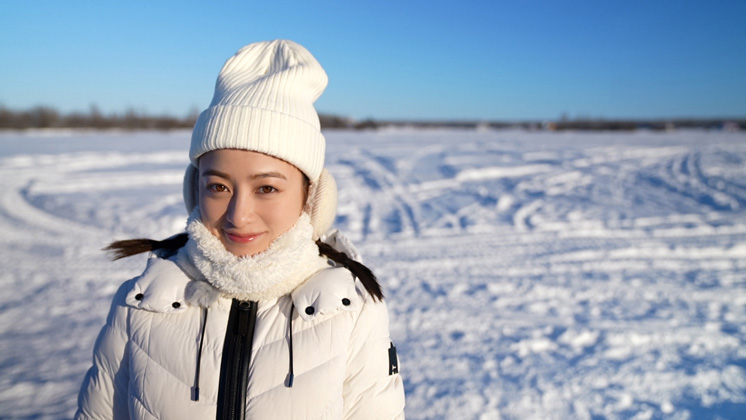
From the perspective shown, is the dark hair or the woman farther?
the dark hair

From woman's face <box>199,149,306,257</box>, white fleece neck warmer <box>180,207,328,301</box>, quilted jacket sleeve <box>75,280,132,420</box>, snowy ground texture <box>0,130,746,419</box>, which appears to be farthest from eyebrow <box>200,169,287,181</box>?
snowy ground texture <box>0,130,746,419</box>

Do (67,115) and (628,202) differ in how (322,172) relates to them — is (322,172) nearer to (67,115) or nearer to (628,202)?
(628,202)

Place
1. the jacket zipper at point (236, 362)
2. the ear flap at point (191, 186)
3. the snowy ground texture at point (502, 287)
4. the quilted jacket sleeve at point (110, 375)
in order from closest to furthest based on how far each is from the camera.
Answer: the jacket zipper at point (236, 362), the quilted jacket sleeve at point (110, 375), the ear flap at point (191, 186), the snowy ground texture at point (502, 287)

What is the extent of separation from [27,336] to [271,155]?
10.2ft

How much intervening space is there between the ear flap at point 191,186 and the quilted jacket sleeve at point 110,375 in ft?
0.97

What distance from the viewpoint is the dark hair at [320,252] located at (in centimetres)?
123

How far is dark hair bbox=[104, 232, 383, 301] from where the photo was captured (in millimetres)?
1230

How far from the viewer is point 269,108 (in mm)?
1125

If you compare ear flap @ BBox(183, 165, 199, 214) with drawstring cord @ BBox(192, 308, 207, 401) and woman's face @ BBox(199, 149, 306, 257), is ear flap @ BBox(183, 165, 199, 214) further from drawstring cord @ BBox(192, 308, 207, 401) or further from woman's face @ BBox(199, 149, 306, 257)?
drawstring cord @ BBox(192, 308, 207, 401)

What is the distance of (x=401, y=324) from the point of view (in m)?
3.38

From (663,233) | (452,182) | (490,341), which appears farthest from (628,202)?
(490,341)

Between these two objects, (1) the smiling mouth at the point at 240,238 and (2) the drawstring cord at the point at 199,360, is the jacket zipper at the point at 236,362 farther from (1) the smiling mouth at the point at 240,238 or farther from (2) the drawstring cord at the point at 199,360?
(1) the smiling mouth at the point at 240,238

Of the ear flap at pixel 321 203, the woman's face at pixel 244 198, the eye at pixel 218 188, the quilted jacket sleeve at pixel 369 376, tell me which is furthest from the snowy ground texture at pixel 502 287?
the eye at pixel 218 188

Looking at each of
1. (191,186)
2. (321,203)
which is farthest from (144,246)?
(321,203)
